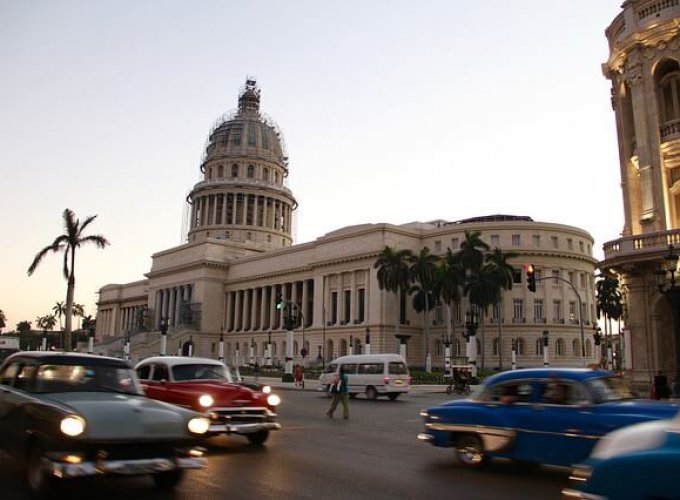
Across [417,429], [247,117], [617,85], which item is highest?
[247,117]

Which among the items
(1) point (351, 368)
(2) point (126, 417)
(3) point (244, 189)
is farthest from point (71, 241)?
(3) point (244, 189)

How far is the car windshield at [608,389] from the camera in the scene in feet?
30.8

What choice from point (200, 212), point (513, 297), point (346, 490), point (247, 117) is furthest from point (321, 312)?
point (346, 490)

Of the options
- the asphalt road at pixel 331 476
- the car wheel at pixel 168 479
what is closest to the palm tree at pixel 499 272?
the asphalt road at pixel 331 476

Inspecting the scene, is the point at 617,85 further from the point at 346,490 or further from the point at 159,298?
the point at 159,298

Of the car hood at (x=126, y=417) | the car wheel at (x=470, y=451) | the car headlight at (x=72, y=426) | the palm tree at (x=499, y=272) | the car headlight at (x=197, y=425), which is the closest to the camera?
the car headlight at (x=72, y=426)

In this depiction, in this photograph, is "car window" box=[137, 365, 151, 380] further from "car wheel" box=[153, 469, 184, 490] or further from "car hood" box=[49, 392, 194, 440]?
"car wheel" box=[153, 469, 184, 490]

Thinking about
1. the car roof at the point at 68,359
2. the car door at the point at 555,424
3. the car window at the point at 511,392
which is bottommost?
the car door at the point at 555,424

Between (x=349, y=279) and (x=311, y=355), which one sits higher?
(x=349, y=279)

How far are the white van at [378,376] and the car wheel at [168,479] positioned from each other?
72.4ft

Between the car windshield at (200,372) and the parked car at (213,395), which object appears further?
the car windshield at (200,372)

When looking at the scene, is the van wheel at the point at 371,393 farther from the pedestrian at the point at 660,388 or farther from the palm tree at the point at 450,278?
the palm tree at the point at 450,278

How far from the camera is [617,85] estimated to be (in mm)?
29047

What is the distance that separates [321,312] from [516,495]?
74001 mm
